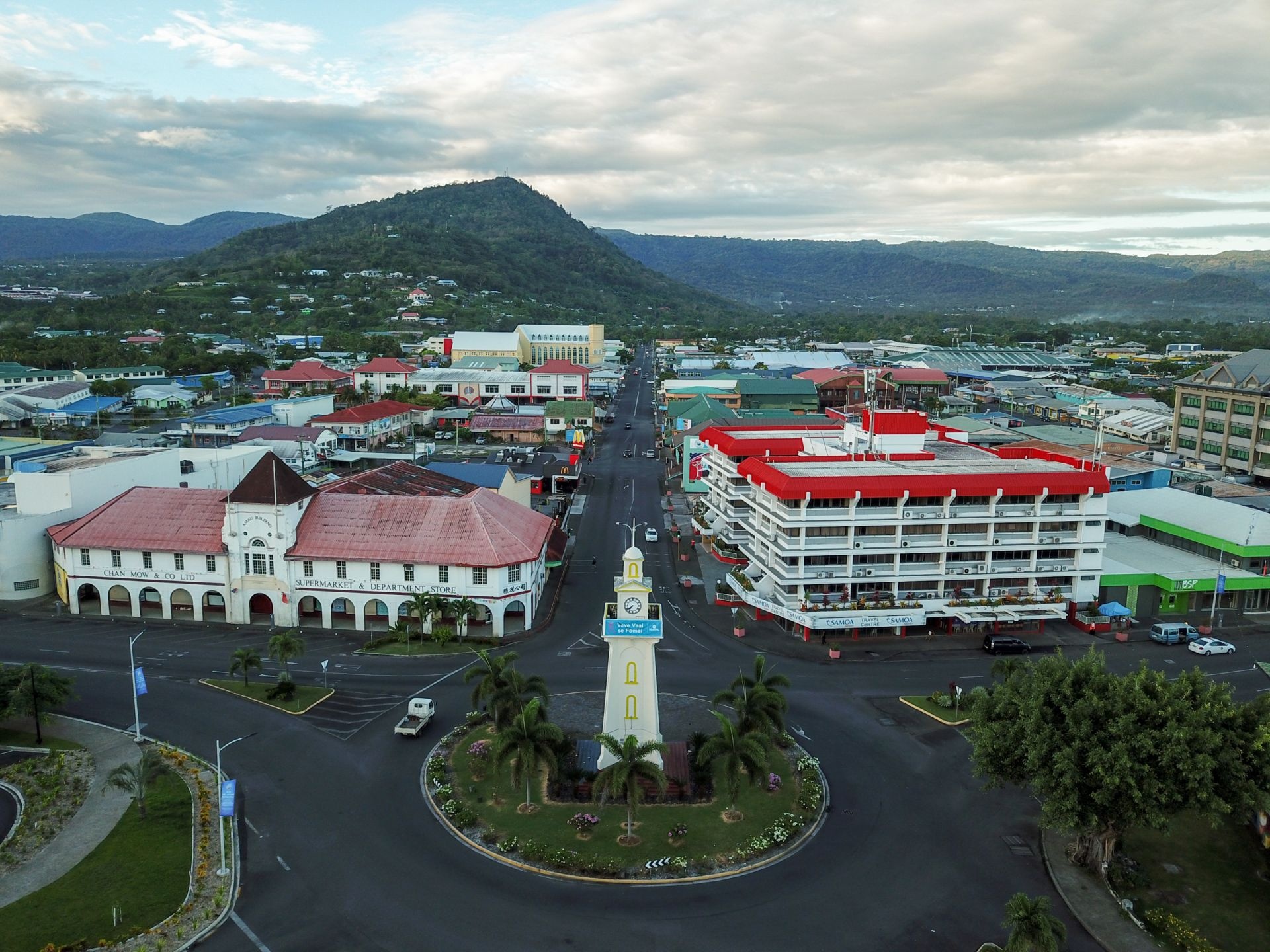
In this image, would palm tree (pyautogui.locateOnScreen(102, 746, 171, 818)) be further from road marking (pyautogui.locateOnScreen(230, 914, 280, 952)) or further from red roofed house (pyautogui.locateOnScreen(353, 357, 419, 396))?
red roofed house (pyautogui.locateOnScreen(353, 357, 419, 396))

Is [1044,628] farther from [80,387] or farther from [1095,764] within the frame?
[80,387]

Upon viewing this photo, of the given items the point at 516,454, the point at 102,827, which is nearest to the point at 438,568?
the point at 102,827

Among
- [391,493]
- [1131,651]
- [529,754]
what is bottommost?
[1131,651]

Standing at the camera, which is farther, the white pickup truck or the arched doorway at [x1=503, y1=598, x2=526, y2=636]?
the arched doorway at [x1=503, y1=598, x2=526, y2=636]

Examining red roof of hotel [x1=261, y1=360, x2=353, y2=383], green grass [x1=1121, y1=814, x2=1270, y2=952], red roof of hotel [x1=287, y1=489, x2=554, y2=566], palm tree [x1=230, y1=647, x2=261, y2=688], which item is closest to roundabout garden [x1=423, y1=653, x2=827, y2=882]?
green grass [x1=1121, y1=814, x2=1270, y2=952]

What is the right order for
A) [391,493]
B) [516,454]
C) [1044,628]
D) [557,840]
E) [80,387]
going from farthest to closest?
[80,387] < [516,454] < [391,493] < [1044,628] < [557,840]

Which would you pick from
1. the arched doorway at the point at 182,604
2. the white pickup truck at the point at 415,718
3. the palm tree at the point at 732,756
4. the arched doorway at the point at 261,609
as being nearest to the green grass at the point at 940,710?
the palm tree at the point at 732,756

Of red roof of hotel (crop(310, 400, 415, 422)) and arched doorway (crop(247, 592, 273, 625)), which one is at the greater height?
red roof of hotel (crop(310, 400, 415, 422))

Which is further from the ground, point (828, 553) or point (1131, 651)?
point (828, 553)
